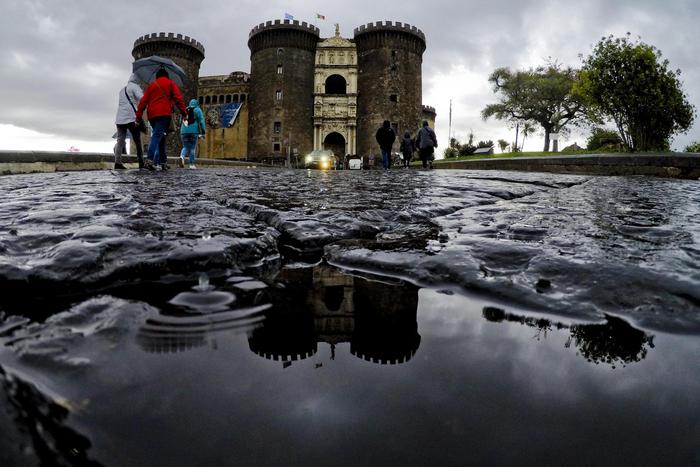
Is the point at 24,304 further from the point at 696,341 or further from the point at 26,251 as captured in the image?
the point at 696,341

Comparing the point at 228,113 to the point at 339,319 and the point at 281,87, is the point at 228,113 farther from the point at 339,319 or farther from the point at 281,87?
the point at 339,319

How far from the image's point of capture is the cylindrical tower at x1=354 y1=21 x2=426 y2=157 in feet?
109

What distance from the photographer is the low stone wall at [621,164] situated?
26.4 feet

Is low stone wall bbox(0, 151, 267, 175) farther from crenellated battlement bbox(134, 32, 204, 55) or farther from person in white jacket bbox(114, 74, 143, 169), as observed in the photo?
crenellated battlement bbox(134, 32, 204, 55)

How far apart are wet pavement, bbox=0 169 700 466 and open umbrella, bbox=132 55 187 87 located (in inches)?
304

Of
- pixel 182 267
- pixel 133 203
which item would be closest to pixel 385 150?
pixel 133 203

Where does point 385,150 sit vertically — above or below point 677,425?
above

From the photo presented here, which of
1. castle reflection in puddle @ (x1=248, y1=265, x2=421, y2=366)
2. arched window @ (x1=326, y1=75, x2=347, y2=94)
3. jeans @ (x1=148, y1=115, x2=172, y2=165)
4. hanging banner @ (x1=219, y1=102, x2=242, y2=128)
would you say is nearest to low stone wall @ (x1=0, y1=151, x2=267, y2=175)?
jeans @ (x1=148, y1=115, x2=172, y2=165)

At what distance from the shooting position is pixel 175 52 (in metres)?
33.8

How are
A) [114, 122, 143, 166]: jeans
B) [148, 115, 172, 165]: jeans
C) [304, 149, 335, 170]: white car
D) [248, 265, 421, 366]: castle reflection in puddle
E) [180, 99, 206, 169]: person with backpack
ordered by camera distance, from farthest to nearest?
[304, 149, 335, 170]: white car
[180, 99, 206, 169]: person with backpack
[114, 122, 143, 166]: jeans
[148, 115, 172, 165]: jeans
[248, 265, 421, 366]: castle reflection in puddle

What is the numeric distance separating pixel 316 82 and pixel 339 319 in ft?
122

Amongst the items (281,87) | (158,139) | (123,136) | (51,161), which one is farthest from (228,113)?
(158,139)

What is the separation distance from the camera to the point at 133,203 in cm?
264

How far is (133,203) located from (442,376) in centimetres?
244
